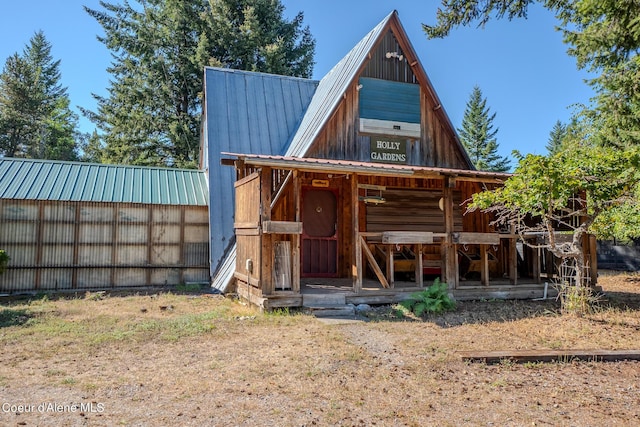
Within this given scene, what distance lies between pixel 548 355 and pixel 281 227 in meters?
4.85

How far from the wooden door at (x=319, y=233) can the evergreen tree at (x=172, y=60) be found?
14459mm

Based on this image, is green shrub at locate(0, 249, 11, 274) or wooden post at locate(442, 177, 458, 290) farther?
green shrub at locate(0, 249, 11, 274)

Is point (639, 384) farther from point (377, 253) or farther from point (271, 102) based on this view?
point (271, 102)

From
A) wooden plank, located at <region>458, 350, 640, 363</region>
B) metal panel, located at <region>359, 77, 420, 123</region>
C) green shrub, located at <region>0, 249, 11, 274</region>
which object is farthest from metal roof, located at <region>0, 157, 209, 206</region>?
wooden plank, located at <region>458, 350, 640, 363</region>

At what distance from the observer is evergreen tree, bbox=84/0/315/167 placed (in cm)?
2500

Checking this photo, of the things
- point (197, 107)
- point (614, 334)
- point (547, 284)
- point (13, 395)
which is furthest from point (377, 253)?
point (197, 107)

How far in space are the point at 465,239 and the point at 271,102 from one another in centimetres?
875

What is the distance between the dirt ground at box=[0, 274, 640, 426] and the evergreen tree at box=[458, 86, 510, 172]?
40.2 metres

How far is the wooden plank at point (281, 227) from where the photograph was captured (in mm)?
8375

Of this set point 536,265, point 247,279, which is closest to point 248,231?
point 247,279

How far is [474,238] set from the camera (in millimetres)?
9977

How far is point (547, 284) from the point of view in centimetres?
1073

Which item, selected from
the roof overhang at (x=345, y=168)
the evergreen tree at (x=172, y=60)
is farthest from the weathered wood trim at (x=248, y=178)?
the evergreen tree at (x=172, y=60)

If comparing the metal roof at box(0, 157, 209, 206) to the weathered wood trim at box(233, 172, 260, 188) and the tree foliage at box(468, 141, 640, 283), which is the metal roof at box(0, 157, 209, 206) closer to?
the weathered wood trim at box(233, 172, 260, 188)
